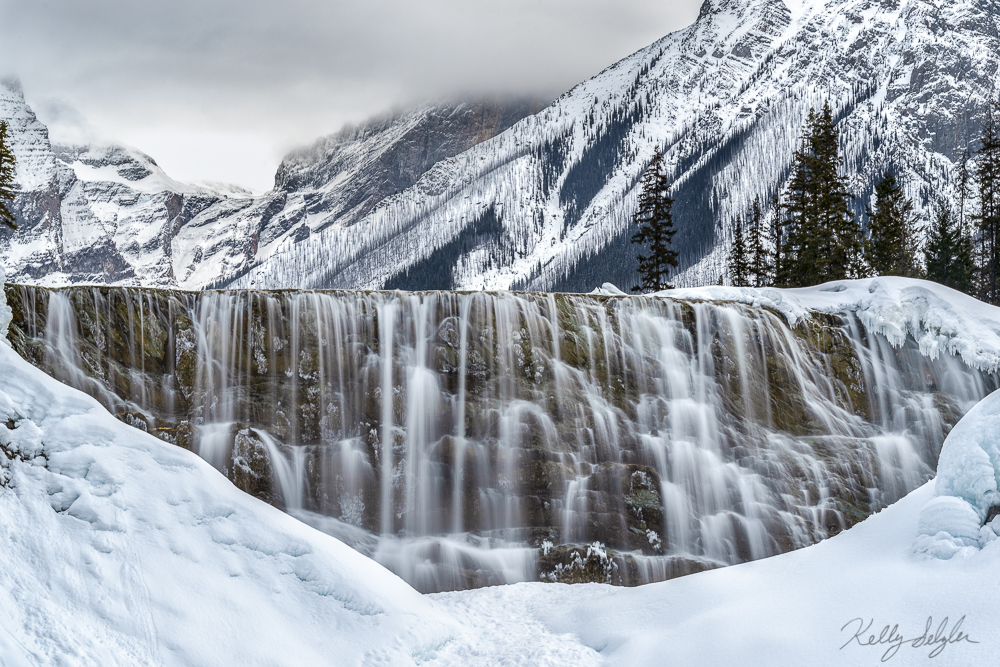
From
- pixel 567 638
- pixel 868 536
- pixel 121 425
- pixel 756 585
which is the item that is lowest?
pixel 567 638

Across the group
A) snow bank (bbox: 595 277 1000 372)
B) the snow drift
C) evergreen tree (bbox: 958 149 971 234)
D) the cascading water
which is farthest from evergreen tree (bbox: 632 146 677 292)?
the snow drift

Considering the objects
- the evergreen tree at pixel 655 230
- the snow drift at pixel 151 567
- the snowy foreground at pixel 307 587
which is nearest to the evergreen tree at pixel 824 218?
the evergreen tree at pixel 655 230

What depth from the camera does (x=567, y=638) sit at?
34.2 feet

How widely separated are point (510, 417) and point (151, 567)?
419 inches

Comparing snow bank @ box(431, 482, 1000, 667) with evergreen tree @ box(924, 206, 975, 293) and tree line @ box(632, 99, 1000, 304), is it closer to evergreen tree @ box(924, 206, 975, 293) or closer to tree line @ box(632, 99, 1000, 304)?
tree line @ box(632, 99, 1000, 304)

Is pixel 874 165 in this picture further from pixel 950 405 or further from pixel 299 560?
pixel 299 560

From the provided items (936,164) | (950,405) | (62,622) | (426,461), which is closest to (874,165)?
(936,164)

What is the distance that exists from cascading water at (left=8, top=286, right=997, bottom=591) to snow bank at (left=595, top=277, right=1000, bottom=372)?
2.71 feet

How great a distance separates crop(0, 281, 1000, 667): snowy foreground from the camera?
22.8ft

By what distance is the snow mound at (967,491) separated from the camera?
7484mm

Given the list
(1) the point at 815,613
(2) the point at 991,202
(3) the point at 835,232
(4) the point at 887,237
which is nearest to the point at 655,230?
(3) the point at 835,232

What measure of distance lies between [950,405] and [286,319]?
19.0 meters

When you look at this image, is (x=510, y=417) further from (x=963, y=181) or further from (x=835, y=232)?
(x=963, y=181)

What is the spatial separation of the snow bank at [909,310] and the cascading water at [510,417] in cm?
83
